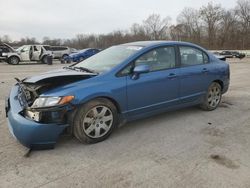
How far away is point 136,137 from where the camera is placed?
12.6 ft

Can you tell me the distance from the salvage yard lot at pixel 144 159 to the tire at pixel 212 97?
2.39 feet

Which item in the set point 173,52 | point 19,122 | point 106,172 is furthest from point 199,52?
point 19,122

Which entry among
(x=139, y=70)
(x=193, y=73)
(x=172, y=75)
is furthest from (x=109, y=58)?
(x=193, y=73)

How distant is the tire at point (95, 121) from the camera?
338 centimetres

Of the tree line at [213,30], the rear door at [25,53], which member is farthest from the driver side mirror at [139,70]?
the tree line at [213,30]

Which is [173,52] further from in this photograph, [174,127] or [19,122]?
[19,122]

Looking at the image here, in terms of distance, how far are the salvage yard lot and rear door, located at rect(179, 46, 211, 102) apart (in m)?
0.63

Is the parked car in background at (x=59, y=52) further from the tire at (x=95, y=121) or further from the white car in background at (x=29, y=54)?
the tire at (x=95, y=121)

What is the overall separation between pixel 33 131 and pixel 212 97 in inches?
147

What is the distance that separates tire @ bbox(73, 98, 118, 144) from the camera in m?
3.38

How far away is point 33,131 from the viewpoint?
121 inches

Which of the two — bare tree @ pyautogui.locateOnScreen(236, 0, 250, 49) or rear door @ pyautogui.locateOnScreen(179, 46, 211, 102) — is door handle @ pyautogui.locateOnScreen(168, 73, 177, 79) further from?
bare tree @ pyautogui.locateOnScreen(236, 0, 250, 49)

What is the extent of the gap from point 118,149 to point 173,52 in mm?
2107

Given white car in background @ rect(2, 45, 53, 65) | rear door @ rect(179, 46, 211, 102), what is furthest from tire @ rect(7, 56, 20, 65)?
rear door @ rect(179, 46, 211, 102)
